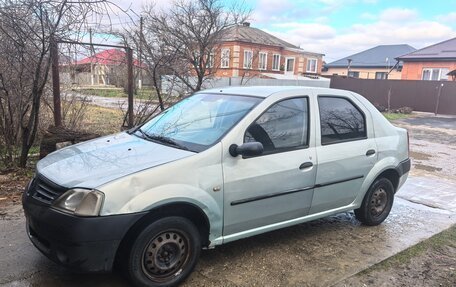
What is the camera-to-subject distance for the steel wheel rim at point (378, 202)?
477cm

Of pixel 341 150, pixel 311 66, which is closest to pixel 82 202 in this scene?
pixel 341 150

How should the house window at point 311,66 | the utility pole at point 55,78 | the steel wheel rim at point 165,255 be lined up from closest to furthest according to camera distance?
the steel wheel rim at point 165,255, the utility pole at point 55,78, the house window at point 311,66

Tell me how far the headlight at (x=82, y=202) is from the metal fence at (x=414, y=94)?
24.0 meters

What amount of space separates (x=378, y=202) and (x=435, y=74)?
108ft

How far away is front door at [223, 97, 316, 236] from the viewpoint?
3428mm

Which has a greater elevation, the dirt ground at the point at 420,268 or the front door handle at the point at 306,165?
the front door handle at the point at 306,165

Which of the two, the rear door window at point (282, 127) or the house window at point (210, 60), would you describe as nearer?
the rear door window at point (282, 127)

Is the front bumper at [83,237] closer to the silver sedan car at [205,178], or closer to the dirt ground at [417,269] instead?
the silver sedan car at [205,178]

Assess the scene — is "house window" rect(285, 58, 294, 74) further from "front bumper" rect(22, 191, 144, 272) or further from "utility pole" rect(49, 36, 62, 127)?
"front bumper" rect(22, 191, 144, 272)

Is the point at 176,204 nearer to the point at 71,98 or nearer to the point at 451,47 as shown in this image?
the point at 71,98

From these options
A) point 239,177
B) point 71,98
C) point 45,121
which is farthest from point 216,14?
point 239,177

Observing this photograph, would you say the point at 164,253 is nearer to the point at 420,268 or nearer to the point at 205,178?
the point at 205,178

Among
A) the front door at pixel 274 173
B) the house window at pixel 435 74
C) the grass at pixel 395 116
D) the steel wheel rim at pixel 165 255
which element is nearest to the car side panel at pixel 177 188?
the front door at pixel 274 173

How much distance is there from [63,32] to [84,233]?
3.94m
